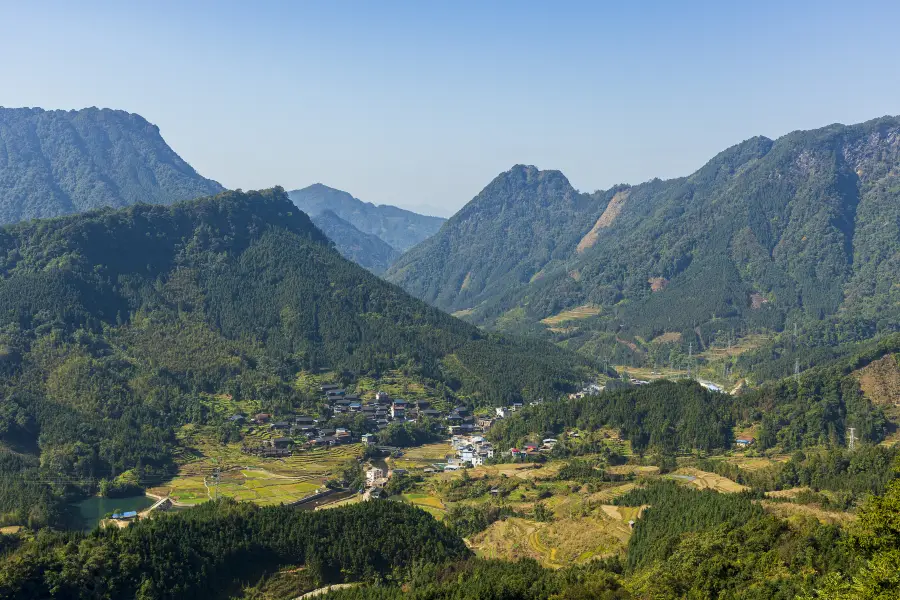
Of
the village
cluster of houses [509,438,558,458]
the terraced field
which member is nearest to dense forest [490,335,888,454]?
cluster of houses [509,438,558,458]

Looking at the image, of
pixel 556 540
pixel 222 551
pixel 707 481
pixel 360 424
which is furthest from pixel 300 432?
pixel 707 481

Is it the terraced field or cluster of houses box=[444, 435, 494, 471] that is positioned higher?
cluster of houses box=[444, 435, 494, 471]

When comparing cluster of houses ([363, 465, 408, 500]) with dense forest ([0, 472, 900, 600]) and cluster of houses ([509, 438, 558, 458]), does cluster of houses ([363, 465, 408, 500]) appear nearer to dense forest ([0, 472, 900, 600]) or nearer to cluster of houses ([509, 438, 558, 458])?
cluster of houses ([509, 438, 558, 458])

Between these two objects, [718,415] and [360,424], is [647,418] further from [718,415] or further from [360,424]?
[360,424]

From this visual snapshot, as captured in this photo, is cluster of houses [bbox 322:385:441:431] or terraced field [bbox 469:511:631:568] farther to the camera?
cluster of houses [bbox 322:385:441:431]

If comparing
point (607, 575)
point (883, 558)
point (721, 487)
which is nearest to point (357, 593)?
point (607, 575)

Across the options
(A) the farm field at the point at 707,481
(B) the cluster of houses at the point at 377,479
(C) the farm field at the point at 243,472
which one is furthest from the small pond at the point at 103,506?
(A) the farm field at the point at 707,481

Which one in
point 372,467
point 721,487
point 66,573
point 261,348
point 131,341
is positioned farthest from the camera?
point 261,348

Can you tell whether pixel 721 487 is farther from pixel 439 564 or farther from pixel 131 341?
pixel 131 341
